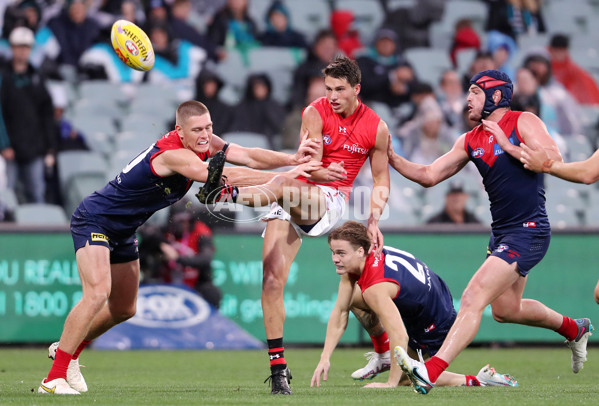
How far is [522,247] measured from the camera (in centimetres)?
807

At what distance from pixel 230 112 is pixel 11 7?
464 centimetres

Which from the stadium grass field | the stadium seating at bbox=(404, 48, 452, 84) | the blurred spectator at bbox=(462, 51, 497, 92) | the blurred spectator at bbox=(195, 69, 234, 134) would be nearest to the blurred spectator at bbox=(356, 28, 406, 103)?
the stadium seating at bbox=(404, 48, 452, 84)

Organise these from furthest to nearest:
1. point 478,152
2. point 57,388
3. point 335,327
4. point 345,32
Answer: point 345,32 < point 478,152 < point 335,327 < point 57,388

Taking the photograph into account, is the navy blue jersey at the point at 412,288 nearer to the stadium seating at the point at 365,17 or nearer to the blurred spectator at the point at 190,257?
the blurred spectator at the point at 190,257

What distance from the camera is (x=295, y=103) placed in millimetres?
16797

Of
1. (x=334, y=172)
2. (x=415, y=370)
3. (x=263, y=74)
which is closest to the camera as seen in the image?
(x=415, y=370)

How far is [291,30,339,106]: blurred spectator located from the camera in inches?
661

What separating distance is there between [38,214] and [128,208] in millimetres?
6912

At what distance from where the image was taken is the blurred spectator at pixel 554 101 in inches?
696

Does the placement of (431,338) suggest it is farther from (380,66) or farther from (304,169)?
(380,66)

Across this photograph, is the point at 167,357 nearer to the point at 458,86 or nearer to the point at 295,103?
the point at 295,103

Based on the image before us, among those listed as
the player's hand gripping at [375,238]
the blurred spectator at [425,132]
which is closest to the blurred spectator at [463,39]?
the blurred spectator at [425,132]

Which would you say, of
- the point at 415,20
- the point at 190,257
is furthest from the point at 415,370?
the point at 415,20

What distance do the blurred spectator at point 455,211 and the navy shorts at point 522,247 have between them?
20.0ft
